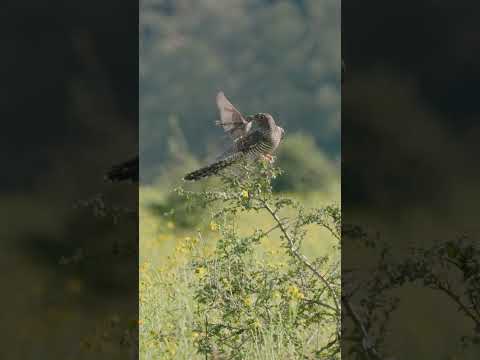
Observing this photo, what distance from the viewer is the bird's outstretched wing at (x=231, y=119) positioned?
15.6 ft

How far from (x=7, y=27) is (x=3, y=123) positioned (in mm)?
520

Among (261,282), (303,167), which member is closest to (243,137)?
(303,167)

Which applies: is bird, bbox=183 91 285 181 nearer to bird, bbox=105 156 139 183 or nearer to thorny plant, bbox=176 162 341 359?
thorny plant, bbox=176 162 341 359

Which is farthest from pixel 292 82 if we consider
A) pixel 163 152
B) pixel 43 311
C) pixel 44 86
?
pixel 43 311

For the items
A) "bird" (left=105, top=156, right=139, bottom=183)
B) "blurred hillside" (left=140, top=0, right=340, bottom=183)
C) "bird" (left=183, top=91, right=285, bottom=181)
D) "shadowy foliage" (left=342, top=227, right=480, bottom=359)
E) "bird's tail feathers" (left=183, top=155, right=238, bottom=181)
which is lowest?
"shadowy foliage" (left=342, top=227, right=480, bottom=359)

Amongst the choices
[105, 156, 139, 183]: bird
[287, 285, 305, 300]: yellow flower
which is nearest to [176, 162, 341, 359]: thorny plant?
[287, 285, 305, 300]: yellow flower

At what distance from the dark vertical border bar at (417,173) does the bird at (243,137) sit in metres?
0.54

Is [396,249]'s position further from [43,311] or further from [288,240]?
[43,311]

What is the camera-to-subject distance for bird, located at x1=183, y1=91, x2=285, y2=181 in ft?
15.6

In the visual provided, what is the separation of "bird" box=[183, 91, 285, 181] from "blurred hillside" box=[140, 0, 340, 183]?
2.0 inches

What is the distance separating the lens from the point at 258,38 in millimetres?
4730

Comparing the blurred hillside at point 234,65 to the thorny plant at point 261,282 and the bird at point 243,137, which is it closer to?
the bird at point 243,137

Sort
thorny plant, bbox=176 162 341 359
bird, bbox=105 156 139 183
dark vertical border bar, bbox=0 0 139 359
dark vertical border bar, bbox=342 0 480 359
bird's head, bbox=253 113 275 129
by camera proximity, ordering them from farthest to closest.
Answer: bird's head, bbox=253 113 275 129 → thorny plant, bbox=176 162 341 359 → bird, bbox=105 156 139 183 → dark vertical border bar, bbox=342 0 480 359 → dark vertical border bar, bbox=0 0 139 359

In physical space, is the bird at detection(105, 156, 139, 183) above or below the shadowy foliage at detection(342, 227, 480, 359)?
above
